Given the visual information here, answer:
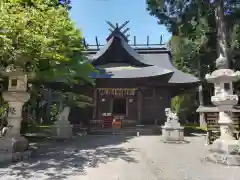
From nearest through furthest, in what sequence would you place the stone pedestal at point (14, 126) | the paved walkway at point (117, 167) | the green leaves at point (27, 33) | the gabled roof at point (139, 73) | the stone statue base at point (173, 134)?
the paved walkway at point (117, 167), the green leaves at point (27, 33), the stone pedestal at point (14, 126), the stone statue base at point (173, 134), the gabled roof at point (139, 73)

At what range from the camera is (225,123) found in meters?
6.68

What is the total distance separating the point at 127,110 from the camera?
16812 mm

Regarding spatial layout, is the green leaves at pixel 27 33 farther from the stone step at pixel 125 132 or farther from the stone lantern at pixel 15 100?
the stone step at pixel 125 132

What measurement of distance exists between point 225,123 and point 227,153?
1044 millimetres

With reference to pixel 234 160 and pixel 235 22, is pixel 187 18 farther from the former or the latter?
pixel 234 160

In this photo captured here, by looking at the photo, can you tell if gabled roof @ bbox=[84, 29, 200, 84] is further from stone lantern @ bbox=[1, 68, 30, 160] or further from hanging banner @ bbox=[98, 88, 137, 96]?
stone lantern @ bbox=[1, 68, 30, 160]

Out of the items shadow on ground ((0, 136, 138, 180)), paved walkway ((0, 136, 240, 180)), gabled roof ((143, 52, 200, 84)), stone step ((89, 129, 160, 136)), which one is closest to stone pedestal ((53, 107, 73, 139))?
shadow on ground ((0, 136, 138, 180))

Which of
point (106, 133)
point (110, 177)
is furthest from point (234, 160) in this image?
point (106, 133)

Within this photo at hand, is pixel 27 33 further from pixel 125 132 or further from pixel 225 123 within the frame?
pixel 125 132

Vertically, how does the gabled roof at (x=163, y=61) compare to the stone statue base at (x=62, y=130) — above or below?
above

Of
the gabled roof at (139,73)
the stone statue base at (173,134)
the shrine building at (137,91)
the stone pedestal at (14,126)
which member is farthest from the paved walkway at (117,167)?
the gabled roof at (139,73)

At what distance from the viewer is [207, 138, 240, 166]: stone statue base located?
600 cm

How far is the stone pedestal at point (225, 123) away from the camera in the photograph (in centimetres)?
611

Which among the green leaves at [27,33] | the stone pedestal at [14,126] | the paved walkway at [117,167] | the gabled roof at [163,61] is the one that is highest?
the gabled roof at [163,61]
